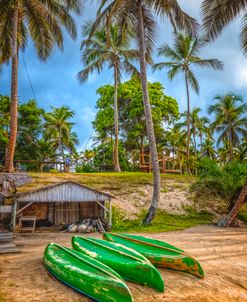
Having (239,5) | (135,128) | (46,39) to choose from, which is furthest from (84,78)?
(239,5)

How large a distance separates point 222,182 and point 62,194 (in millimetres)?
8238

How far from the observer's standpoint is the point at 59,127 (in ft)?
108

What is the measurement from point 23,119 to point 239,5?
73.3 feet

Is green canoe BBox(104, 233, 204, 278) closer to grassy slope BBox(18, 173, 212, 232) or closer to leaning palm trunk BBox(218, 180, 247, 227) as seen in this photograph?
grassy slope BBox(18, 173, 212, 232)

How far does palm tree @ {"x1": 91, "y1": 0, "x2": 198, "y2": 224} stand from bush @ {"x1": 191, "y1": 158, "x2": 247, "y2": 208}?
10.3 feet

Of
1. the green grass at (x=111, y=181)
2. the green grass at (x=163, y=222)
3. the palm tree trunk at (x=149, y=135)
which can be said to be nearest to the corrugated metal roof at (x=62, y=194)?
the green grass at (x=163, y=222)

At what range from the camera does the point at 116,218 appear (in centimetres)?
1350

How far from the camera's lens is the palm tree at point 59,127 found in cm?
3174

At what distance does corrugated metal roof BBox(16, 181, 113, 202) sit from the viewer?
1138cm

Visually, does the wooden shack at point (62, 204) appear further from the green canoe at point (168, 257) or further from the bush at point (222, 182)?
the green canoe at point (168, 257)

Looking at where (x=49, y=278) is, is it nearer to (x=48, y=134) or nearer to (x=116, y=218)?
(x=116, y=218)

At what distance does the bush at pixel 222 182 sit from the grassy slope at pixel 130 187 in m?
1.63

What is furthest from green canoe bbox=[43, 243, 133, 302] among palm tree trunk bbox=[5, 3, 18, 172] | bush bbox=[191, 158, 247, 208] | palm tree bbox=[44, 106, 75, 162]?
palm tree bbox=[44, 106, 75, 162]

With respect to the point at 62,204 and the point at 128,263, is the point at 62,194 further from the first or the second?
the point at 128,263
